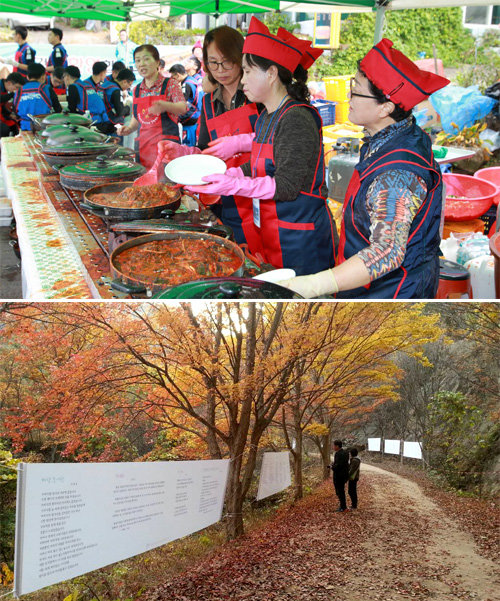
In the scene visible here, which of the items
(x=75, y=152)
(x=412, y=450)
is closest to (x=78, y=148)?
(x=75, y=152)

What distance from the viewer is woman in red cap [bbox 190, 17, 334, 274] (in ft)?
7.55

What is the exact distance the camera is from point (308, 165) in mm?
2369

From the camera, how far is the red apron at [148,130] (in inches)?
160

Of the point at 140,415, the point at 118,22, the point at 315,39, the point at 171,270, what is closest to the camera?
the point at 140,415

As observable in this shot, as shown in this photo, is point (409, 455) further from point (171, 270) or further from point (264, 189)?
point (264, 189)

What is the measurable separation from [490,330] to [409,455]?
0.35 metres

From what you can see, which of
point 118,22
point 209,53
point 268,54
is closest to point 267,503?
point 268,54

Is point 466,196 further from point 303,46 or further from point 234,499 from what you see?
point 234,499

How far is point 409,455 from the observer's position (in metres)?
1.46

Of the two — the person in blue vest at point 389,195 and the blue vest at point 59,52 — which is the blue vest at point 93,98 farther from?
the person in blue vest at point 389,195

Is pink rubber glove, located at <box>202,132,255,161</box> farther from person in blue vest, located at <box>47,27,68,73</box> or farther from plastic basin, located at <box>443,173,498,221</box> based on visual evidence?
person in blue vest, located at <box>47,27,68,73</box>

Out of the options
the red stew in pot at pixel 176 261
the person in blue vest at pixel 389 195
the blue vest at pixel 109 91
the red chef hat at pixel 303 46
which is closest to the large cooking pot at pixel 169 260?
the red stew in pot at pixel 176 261

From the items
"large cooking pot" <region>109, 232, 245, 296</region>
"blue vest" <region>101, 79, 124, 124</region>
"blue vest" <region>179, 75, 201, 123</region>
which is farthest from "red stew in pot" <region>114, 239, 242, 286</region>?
"blue vest" <region>179, 75, 201, 123</region>

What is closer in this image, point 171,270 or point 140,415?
point 140,415
